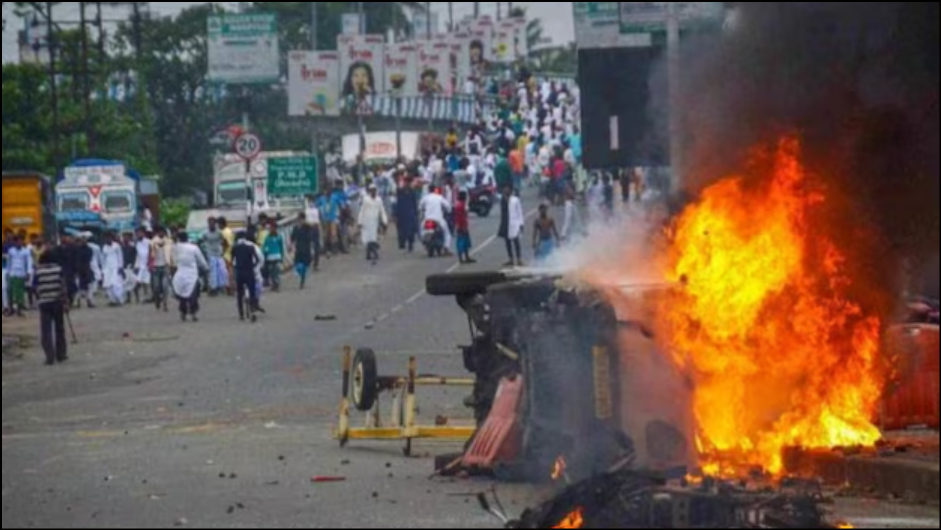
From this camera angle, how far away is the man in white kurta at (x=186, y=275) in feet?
107

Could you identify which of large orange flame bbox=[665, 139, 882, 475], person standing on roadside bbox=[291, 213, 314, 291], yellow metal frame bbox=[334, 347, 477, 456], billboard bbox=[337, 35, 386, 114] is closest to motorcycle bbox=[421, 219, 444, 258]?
person standing on roadside bbox=[291, 213, 314, 291]

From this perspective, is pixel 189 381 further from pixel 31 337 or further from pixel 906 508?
pixel 906 508

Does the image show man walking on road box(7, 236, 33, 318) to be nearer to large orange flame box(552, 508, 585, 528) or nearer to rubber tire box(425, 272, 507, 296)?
rubber tire box(425, 272, 507, 296)

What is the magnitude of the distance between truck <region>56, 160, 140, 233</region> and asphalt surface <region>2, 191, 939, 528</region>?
1179 centimetres

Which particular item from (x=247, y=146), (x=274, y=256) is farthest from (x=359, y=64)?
(x=274, y=256)

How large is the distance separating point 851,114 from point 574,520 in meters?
4.27

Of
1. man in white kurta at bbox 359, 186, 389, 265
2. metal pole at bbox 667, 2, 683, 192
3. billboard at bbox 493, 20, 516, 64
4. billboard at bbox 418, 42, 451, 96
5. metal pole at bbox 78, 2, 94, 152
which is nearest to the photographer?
metal pole at bbox 667, 2, 683, 192

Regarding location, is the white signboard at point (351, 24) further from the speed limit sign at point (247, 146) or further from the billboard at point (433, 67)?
the speed limit sign at point (247, 146)

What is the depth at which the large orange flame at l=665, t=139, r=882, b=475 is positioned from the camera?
14.2 m

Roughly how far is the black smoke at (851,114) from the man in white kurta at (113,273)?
2458 cm

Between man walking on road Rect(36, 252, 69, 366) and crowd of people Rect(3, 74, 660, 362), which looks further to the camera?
crowd of people Rect(3, 74, 660, 362)

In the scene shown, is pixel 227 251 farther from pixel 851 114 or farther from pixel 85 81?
pixel 851 114

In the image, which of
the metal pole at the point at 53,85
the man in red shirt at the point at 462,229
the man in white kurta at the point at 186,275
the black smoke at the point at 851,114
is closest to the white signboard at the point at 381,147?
the metal pole at the point at 53,85

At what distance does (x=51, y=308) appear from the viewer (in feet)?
86.2
